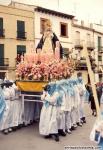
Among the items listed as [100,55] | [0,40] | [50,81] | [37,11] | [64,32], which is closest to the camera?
[50,81]

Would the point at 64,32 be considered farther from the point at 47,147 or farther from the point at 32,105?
the point at 47,147

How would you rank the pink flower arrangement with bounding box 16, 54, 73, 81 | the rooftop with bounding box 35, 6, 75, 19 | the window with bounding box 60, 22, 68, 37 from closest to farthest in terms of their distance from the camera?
the pink flower arrangement with bounding box 16, 54, 73, 81 → the rooftop with bounding box 35, 6, 75, 19 → the window with bounding box 60, 22, 68, 37

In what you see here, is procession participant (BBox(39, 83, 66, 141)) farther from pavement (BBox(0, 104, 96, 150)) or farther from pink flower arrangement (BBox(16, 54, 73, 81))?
pink flower arrangement (BBox(16, 54, 73, 81))

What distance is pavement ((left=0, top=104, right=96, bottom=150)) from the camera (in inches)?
304

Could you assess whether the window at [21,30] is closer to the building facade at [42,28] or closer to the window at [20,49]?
the building facade at [42,28]

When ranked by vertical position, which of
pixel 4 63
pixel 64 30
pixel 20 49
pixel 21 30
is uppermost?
pixel 64 30

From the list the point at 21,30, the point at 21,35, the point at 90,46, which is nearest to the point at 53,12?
the point at 21,30

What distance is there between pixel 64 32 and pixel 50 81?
2373 cm

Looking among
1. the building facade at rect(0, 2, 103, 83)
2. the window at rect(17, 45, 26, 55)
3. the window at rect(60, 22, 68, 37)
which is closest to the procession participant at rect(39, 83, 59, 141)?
the building facade at rect(0, 2, 103, 83)

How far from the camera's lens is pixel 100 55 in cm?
3794

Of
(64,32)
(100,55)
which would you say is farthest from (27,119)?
(100,55)

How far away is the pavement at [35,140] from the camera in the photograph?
773 cm

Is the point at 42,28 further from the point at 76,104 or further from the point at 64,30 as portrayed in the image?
the point at 76,104

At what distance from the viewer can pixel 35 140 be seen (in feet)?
27.5
